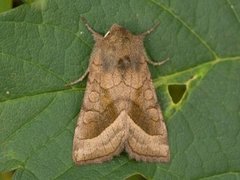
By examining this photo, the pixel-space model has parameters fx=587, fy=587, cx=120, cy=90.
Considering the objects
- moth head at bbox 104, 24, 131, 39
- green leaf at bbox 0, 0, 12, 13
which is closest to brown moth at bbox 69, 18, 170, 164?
moth head at bbox 104, 24, 131, 39

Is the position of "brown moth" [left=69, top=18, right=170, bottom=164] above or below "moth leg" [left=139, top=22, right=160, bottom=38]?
below

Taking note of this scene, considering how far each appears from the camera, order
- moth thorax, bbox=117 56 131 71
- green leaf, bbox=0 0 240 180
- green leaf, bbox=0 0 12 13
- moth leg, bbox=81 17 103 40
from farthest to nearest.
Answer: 1. green leaf, bbox=0 0 12 13
2. moth thorax, bbox=117 56 131 71
3. moth leg, bbox=81 17 103 40
4. green leaf, bbox=0 0 240 180

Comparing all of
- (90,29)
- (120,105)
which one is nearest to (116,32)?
(90,29)

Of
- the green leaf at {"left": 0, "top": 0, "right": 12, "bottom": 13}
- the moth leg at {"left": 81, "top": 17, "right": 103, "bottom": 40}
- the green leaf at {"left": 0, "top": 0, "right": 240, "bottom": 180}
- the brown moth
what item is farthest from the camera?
the green leaf at {"left": 0, "top": 0, "right": 12, "bottom": 13}

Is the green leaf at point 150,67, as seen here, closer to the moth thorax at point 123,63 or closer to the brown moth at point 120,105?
the brown moth at point 120,105

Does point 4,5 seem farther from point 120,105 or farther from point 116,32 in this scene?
point 120,105

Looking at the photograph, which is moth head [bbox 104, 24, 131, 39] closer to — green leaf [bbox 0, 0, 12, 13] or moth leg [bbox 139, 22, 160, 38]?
moth leg [bbox 139, 22, 160, 38]
